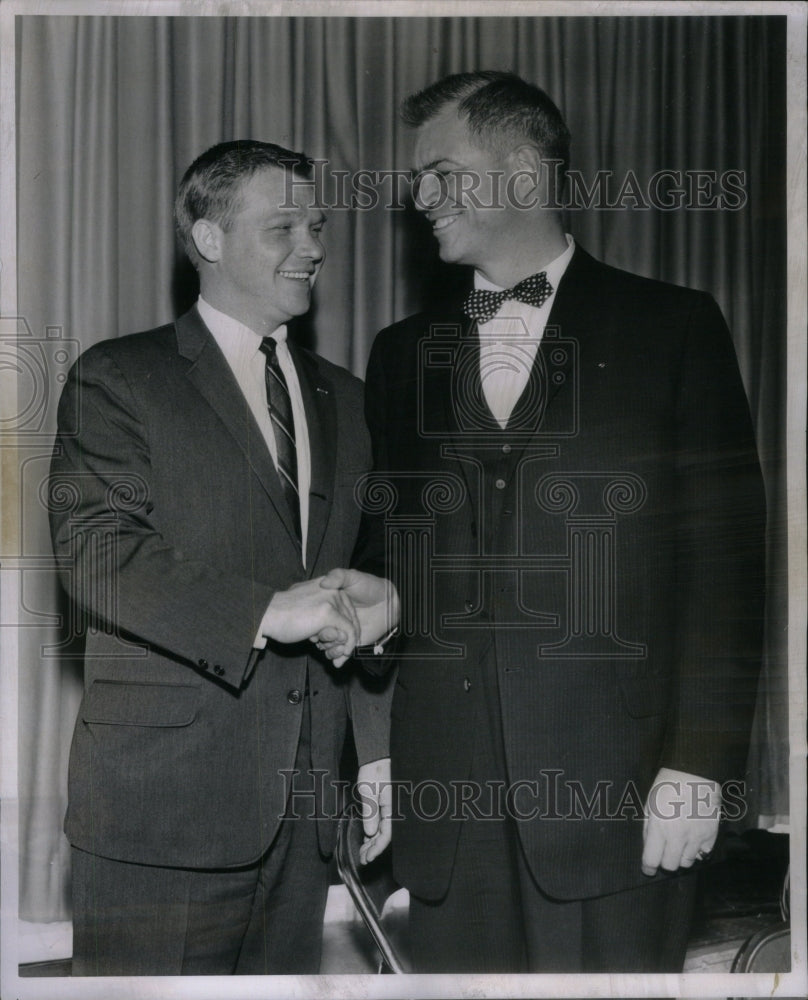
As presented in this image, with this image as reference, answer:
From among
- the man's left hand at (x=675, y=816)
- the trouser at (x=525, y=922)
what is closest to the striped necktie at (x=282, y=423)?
the trouser at (x=525, y=922)

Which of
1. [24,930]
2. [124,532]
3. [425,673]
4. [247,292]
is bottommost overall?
[24,930]

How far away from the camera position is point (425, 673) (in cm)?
197

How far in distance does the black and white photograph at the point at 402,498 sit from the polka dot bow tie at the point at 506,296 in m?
0.01

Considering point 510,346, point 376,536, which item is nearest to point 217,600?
point 376,536

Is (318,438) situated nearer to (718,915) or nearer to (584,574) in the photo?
(584,574)

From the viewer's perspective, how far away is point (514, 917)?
78.5 inches

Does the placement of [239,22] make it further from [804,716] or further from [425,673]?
[804,716]

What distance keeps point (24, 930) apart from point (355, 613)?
3.21ft

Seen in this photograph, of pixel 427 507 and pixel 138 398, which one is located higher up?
pixel 138 398

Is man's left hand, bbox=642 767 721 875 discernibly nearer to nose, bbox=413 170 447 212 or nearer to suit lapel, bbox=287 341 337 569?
suit lapel, bbox=287 341 337 569

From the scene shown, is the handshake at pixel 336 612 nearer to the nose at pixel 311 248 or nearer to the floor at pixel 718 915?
the floor at pixel 718 915

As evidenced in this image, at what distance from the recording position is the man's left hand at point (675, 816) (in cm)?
198

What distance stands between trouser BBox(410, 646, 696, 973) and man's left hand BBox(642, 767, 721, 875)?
0.17 feet

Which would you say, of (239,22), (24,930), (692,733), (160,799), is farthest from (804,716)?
(239,22)
